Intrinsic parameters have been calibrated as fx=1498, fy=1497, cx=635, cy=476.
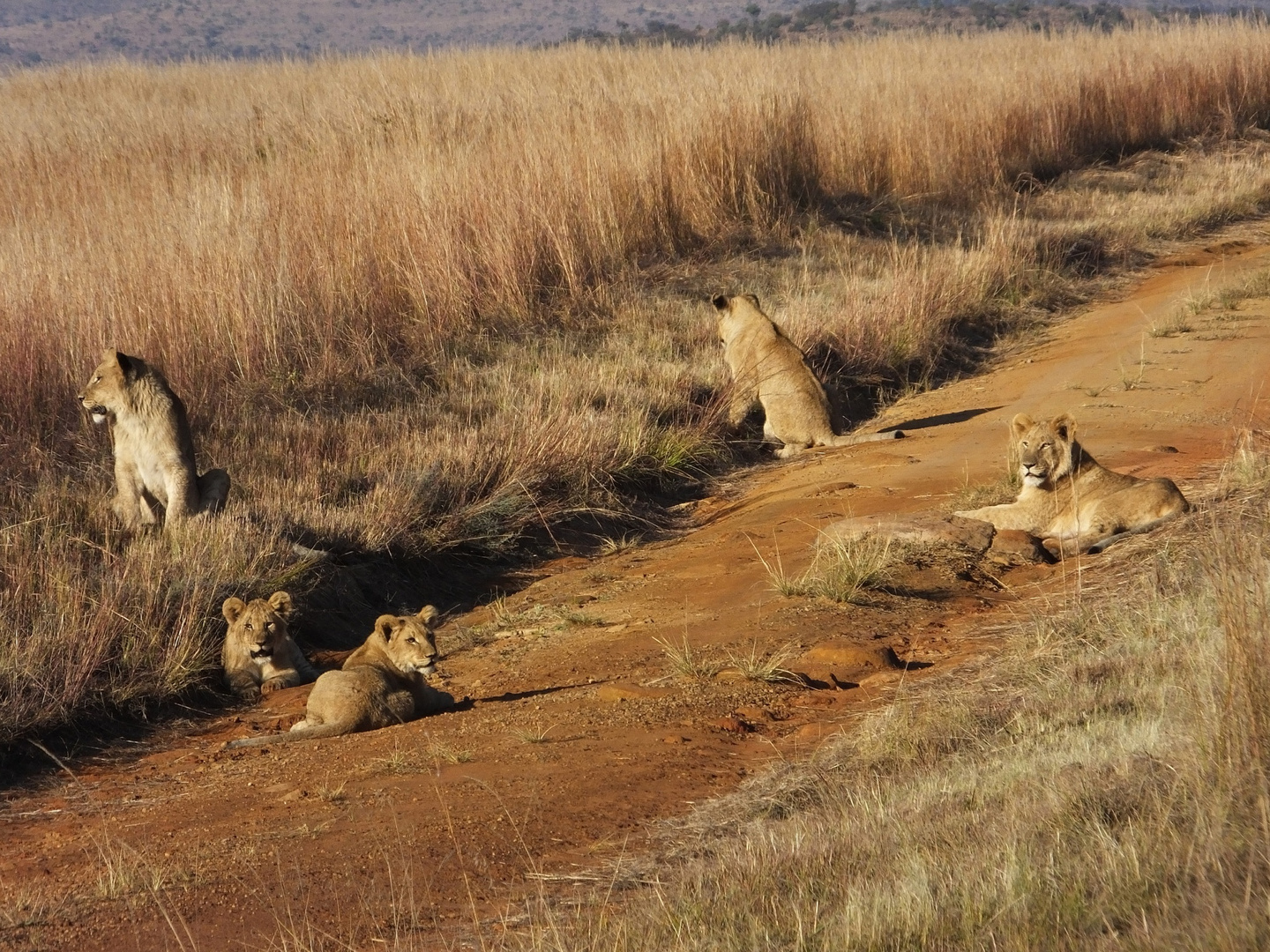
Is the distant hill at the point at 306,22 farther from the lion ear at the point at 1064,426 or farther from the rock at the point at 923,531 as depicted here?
the rock at the point at 923,531

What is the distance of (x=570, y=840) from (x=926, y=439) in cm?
656

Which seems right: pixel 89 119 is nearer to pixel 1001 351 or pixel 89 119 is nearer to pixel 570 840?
pixel 1001 351

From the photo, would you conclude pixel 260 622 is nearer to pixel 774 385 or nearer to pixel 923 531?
pixel 923 531

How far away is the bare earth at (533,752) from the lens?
4.61 metres

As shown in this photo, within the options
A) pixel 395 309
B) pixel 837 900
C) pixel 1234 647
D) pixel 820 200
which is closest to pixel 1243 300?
pixel 820 200

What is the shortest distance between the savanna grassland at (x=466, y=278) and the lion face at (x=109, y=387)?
2.06 ft

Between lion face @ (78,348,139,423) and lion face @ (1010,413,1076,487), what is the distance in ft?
16.1

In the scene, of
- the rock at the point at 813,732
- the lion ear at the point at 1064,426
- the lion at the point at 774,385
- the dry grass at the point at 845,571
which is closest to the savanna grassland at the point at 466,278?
the lion at the point at 774,385

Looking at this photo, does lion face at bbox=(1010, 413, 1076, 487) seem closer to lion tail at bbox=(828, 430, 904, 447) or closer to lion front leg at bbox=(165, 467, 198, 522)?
lion tail at bbox=(828, 430, 904, 447)

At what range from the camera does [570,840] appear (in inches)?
195

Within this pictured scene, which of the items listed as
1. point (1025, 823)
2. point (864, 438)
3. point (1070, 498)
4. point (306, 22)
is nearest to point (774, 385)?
point (864, 438)

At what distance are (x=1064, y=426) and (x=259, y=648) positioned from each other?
4.44 metres

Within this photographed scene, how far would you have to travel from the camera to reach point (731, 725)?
6059 mm

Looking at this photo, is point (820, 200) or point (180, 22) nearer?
point (820, 200)
